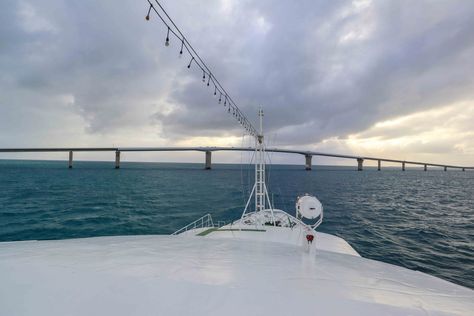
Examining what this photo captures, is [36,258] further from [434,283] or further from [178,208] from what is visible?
[178,208]

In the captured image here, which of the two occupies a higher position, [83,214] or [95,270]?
[95,270]

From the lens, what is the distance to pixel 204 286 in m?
3.49

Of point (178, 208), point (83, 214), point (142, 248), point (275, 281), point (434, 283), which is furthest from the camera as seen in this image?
point (178, 208)

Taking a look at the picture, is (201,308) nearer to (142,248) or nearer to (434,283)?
(142,248)

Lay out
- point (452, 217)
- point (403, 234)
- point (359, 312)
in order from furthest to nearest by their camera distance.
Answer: point (452, 217)
point (403, 234)
point (359, 312)

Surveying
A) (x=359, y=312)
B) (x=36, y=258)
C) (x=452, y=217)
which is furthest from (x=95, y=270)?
(x=452, y=217)

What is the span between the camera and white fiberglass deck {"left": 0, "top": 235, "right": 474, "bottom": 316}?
308 cm

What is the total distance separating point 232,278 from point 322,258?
2.56 m

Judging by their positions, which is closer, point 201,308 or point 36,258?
point 201,308

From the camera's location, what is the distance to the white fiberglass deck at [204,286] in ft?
10.1

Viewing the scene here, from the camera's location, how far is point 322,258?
5.32m

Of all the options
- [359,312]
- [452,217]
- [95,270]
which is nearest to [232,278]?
[359,312]

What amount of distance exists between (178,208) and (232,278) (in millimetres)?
34136

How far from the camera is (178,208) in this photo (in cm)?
3619
